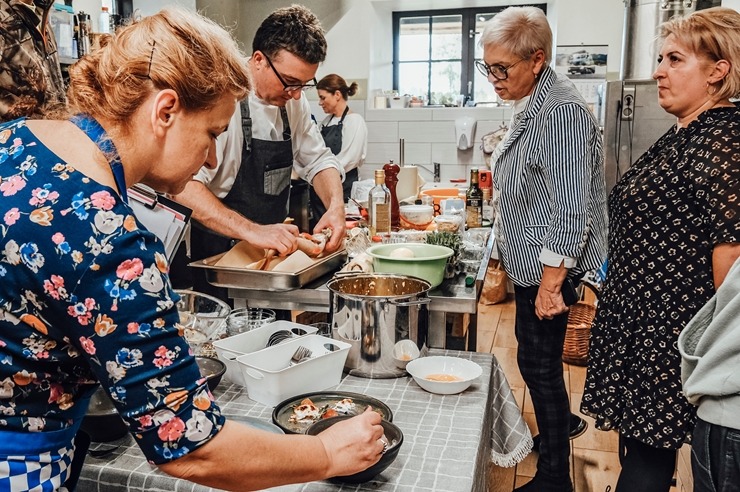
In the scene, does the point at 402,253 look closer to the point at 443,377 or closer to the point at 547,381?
the point at 443,377

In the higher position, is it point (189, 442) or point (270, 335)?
point (189, 442)

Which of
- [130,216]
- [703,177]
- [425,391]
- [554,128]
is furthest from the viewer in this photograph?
[554,128]

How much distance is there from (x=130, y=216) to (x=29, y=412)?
12.5 inches

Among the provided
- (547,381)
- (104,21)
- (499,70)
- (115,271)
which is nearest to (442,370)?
(547,381)

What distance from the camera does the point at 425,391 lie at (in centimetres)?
157

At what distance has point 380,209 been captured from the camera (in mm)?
2840

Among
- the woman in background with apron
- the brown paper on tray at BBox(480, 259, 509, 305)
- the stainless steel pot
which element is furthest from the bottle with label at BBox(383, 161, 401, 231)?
the woman in background with apron

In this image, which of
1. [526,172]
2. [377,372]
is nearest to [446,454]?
[377,372]

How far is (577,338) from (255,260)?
8.04ft

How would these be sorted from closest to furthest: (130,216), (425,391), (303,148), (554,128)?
1. (130,216)
2. (425,391)
3. (554,128)
4. (303,148)

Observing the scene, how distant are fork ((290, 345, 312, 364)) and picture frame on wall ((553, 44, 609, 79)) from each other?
199 inches

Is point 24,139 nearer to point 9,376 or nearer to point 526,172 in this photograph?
point 9,376

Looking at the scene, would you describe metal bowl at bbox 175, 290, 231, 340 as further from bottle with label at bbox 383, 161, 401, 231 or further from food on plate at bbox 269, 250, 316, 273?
bottle with label at bbox 383, 161, 401, 231

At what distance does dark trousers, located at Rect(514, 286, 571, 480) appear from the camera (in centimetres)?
238
